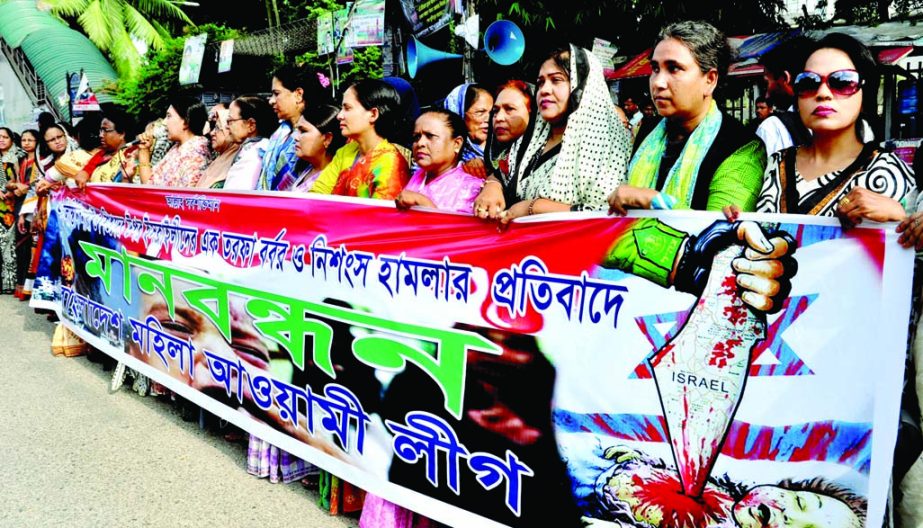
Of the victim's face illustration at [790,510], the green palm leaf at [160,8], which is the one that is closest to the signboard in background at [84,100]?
the victim's face illustration at [790,510]

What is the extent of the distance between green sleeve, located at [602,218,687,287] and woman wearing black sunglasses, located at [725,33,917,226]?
18 centimetres

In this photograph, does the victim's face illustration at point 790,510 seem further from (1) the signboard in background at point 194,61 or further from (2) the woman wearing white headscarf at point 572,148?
(1) the signboard in background at point 194,61

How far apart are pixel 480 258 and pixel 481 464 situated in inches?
26.4

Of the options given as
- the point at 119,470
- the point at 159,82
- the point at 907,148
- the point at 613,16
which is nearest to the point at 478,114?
the point at 119,470

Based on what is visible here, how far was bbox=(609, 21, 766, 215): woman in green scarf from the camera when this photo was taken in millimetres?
2238

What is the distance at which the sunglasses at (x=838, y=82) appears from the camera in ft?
6.73

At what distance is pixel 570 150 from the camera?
8.73 feet

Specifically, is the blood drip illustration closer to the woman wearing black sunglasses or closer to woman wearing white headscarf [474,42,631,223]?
the woman wearing black sunglasses

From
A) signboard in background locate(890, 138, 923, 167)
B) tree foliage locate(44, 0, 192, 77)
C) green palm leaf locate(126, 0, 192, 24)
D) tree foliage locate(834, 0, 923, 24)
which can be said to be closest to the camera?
signboard in background locate(890, 138, 923, 167)

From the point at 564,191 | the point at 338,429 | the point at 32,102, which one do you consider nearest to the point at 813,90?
the point at 564,191

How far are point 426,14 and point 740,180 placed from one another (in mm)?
6332

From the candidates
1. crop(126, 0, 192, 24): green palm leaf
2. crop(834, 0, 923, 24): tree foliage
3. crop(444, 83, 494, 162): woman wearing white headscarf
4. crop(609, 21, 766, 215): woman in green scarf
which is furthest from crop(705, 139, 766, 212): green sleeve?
crop(126, 0, 192, 24): green palm leaf

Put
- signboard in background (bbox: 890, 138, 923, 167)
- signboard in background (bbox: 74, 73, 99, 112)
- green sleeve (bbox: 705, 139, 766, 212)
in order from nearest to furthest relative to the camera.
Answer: green sleeve (bbox: 705, 139, 766, 212)
signboard in background (bbox: 890, 138, 923, 167)
signboard in background (bbox: 74, 73, 99, 112)

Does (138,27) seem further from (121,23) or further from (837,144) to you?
(837,144)
